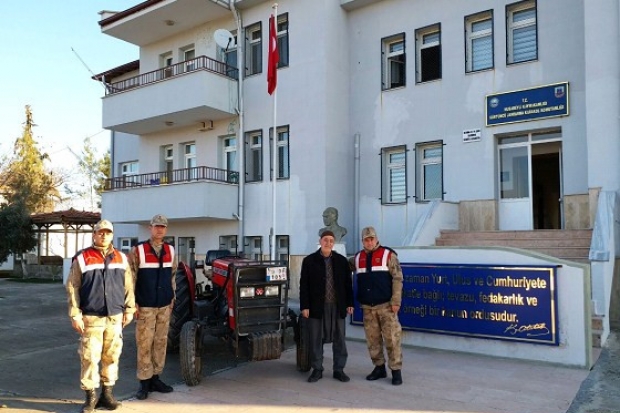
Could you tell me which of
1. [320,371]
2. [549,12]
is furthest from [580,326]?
[549,12]

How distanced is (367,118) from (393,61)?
63.2 inches

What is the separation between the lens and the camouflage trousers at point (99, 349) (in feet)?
17.9

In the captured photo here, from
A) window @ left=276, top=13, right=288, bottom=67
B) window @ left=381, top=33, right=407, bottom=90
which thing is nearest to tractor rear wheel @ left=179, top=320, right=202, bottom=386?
window @ left=381, top=33, right=407, bottom=90

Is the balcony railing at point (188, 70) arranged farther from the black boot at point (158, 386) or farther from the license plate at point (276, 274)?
the black boot at point (158, 386)

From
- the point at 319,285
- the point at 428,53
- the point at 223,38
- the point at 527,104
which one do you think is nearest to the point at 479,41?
the point at 428,53

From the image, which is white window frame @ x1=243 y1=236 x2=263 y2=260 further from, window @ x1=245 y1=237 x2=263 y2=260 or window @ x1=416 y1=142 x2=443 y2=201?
window @ x1=416 y1=142 x2=443 y2=201

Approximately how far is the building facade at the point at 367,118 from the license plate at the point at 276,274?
4.26 metres

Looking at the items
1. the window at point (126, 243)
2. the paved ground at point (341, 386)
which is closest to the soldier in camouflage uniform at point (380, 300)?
the paved ground at point (341, 386)

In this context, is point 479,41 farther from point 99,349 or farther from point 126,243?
point 126,243

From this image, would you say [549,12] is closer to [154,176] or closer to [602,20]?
[602,20]

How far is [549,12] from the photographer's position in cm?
1198

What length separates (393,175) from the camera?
1430 cm

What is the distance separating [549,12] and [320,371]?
9.47 metres

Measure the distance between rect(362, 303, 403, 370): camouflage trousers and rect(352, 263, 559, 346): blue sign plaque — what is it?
178cm
